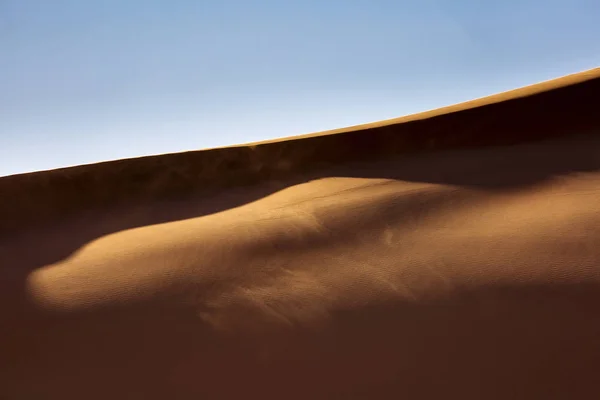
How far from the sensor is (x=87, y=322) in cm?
263

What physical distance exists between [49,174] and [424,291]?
439 centimetres

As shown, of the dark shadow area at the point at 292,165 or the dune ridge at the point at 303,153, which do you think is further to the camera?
the dune ridge at the point at 303,153

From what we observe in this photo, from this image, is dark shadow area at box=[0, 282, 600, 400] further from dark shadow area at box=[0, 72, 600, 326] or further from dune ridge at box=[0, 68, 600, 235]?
dune ridge at box=[0, 68, 600, 235]

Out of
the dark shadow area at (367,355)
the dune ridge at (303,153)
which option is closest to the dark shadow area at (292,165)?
the dune ridge at (303,153)

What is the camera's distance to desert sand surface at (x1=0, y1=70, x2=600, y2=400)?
6.90 feet

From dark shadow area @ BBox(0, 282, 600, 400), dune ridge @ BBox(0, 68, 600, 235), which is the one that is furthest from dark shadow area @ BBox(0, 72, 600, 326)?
dark shadow area @ BBox(0, 282, 600, 400)

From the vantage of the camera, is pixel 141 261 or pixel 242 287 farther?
pixel 141 261

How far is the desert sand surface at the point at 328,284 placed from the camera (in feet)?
6.90

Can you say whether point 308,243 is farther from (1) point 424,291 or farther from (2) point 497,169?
(2) point 497,169

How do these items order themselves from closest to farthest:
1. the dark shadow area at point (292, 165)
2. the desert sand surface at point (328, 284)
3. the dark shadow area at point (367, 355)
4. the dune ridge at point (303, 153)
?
the dark shadow area at point (367, 355)
the desert sand surface at point (328, 284)
the dark shadow area at point (292, 165)
the dune ridge at point (303, 153)

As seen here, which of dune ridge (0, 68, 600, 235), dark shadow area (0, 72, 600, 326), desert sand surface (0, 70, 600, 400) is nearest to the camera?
desert sand surface (0, 70, 600, 400)

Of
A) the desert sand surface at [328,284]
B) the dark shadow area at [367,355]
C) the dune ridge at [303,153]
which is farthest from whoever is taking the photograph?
the dune ridge at [303,153]

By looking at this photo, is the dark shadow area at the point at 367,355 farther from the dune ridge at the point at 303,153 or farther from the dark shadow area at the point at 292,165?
the dune ridge at the point at 303,153

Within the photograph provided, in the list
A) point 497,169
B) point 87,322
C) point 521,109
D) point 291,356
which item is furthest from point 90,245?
point 521,109
